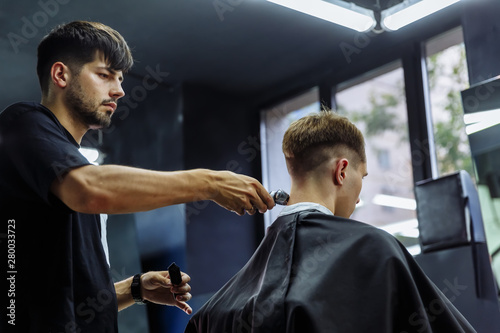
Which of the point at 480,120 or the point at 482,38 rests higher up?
the point at 482,38

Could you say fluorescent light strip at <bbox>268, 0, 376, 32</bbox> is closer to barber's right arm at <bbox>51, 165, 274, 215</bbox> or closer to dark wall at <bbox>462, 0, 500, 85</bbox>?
dark wall at <bbox>462, 0, 500, 85</bbox>

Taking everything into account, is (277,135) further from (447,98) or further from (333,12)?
(333,12)

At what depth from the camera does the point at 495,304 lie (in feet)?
10.6

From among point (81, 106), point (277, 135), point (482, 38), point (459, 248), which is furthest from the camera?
point (277, 135)

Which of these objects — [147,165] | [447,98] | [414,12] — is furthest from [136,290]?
[147,165]

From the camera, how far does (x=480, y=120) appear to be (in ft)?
11.7

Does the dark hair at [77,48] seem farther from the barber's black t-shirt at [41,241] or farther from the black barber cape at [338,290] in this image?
the black barber cape at [338,290]

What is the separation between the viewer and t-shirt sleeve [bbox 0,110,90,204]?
1.60 metres

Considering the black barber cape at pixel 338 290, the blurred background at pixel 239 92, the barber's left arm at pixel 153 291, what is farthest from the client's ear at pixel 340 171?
the blurred background at pixel 239 92

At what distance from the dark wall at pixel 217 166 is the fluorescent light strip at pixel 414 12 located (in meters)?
2.07

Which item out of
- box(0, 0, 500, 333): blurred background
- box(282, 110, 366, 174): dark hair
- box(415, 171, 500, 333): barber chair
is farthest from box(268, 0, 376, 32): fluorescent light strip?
box(282, 110, 366, 174): dark hair

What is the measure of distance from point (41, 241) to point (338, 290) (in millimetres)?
822

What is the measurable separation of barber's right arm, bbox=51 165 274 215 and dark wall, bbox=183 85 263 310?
11.8 ft

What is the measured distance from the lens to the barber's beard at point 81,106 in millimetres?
1934
